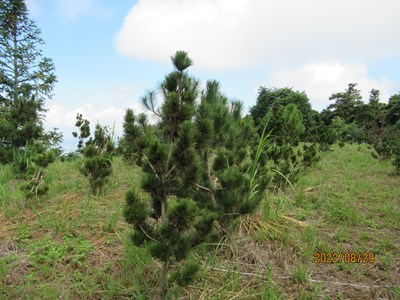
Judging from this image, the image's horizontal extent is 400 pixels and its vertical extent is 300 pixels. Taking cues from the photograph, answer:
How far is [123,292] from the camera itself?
192 cm

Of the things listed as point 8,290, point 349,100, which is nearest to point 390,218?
point 8,290

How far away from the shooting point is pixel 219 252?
2428 mm

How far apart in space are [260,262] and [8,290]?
198 centimetres

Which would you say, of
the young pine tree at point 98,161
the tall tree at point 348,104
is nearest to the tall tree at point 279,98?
the tall tree at point 348,104

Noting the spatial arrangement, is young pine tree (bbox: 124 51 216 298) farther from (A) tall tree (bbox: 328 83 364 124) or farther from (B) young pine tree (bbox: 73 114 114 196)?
Result: (A) tall tree (bbox: 328 83 364 124)

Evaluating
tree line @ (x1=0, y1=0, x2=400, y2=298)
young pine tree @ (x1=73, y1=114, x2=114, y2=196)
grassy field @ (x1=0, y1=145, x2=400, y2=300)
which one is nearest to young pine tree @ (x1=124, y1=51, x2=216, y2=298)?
tree line @ (x1=0, y1=0, x2=400, y2=298)

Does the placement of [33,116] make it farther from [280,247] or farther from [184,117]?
[280,247]
